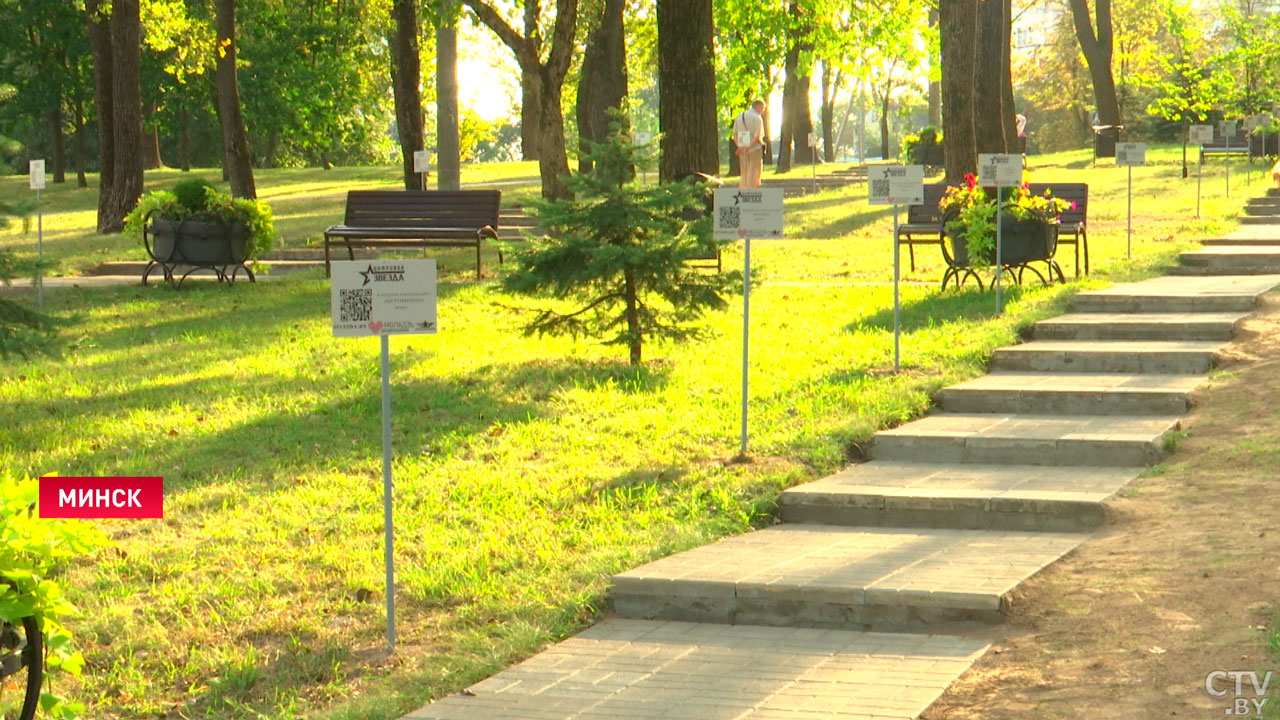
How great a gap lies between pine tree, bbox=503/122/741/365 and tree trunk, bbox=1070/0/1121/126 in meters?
31.2

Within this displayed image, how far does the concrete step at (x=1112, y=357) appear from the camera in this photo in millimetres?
11023

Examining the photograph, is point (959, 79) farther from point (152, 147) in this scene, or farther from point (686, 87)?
point (152, 147)

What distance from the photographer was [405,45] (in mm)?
24344

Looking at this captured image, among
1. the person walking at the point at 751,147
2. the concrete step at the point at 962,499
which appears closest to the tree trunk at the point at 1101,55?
the person walking at the point at 751,147

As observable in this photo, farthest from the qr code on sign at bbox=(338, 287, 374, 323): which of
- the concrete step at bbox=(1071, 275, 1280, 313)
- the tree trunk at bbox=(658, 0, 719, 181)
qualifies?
the tree trunk at bbox=(658, 0, 719, 181)

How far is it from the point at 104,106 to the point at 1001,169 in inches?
684

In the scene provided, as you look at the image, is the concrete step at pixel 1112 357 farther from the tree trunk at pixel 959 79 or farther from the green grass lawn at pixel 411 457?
the tree trunk at pixel 959 79

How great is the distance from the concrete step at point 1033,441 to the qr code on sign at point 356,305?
12.7 ft

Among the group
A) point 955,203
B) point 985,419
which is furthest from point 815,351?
point 955,203

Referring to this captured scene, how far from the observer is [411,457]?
9367 millimetres

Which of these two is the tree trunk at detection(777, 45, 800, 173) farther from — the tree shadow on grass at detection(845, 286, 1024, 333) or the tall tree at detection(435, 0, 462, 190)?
the tree shadow on grass at detection(845, 286, 1024, 333)

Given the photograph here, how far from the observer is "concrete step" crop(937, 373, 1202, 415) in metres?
10.0

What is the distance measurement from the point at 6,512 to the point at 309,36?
37608 mm

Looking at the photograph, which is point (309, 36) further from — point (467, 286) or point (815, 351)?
point (815, 351)
